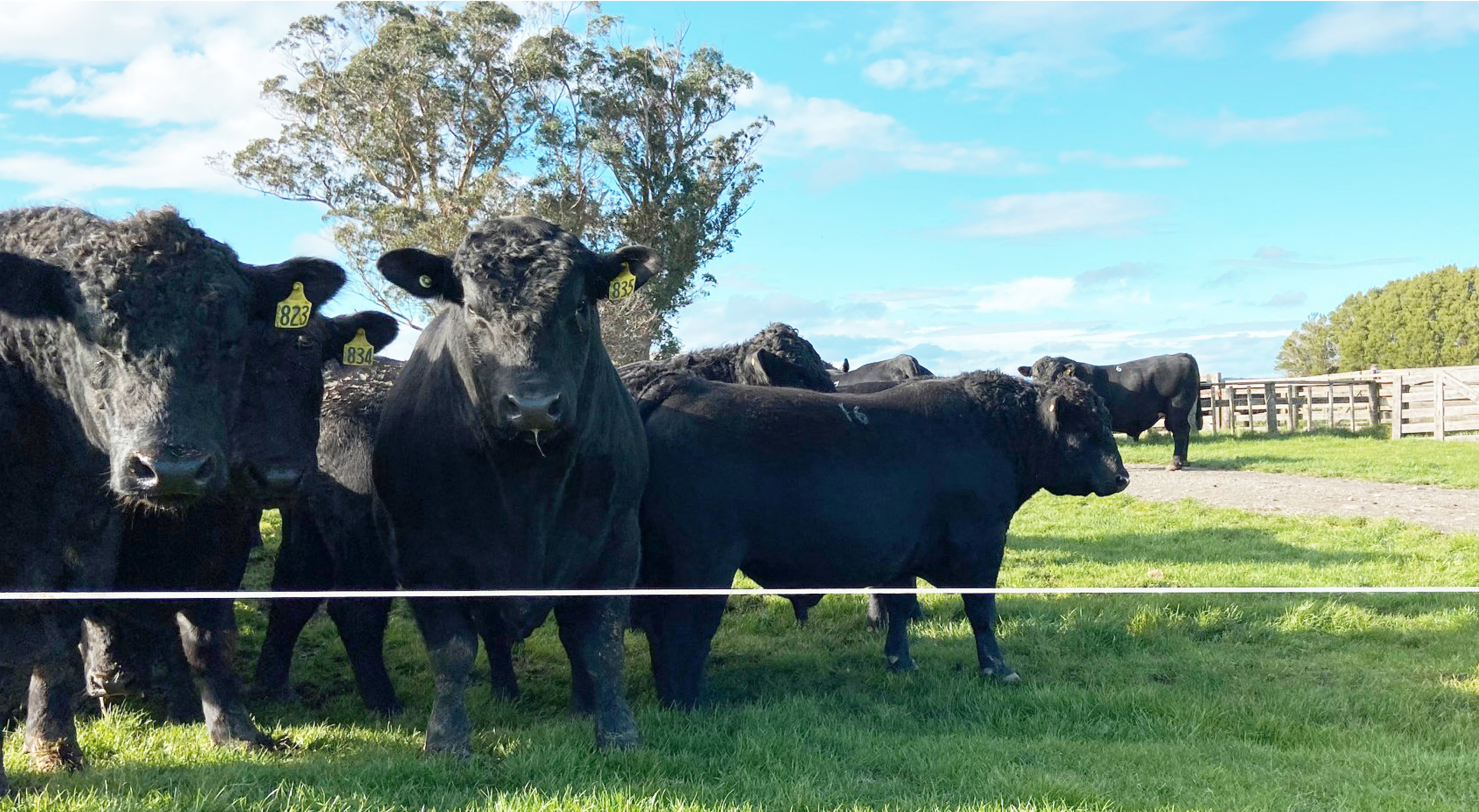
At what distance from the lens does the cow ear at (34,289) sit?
13.4 ft

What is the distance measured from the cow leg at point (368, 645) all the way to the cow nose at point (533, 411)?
1.97 m

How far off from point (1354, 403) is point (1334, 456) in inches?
438

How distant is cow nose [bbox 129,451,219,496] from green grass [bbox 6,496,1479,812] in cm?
106

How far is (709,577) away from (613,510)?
918 millimetres

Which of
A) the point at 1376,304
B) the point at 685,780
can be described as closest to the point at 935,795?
the point at 685,780

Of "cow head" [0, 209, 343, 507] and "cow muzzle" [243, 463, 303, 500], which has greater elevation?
"cow head" [0, 209, 343, 507]

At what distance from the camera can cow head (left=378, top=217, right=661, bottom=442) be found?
446 centimetres

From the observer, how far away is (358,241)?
92.7 ft

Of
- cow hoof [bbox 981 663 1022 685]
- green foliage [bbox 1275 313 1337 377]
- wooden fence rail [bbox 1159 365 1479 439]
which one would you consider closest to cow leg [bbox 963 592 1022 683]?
cow hoof [bbox 981 663 1022 685]

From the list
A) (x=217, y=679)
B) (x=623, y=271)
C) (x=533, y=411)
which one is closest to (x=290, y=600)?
(x=217, y=679)

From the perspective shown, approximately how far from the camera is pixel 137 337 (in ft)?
13.3

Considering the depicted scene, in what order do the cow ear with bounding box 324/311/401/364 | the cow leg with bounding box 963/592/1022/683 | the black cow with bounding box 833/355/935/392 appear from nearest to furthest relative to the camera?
the cow ear with bounding box 324/311/401/364
the cow leg with bounding box 963/592/1022/683
the black cow with bounding box 833/355/935/392

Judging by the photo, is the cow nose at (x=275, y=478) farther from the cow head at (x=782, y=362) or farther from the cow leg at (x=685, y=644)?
the cow head at (x=782, y=362)

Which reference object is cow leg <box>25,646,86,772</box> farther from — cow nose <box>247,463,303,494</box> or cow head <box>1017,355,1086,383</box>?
cow head <box>1017,355,1086,383</box>
